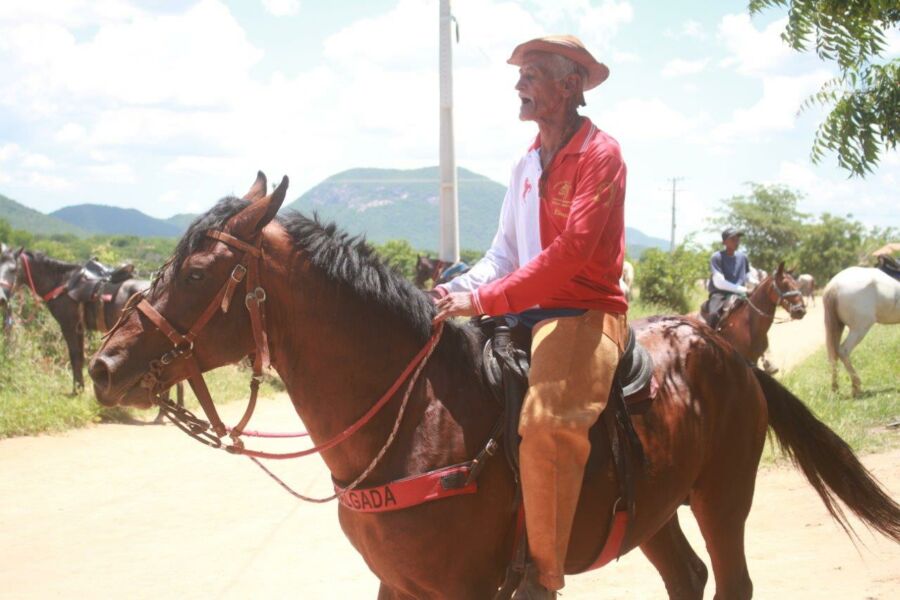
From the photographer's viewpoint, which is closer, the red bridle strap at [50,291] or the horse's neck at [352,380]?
the horse's neck at [352,380]

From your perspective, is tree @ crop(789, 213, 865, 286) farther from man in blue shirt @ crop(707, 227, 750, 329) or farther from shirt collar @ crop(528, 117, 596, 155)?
shirt collar @ crop(528, 117, 596, 155)

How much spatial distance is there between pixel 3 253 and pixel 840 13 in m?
11.0

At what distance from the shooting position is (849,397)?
10.9 metres

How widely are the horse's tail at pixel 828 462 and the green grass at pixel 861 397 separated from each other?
3.88m

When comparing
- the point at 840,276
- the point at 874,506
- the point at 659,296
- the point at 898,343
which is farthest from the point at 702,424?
the point at 659,296

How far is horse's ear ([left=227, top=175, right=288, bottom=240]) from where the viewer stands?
2.74 metres

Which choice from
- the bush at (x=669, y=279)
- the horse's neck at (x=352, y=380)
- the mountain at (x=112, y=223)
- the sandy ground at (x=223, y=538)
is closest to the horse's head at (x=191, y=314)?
the horse's neck at (x=352, y=380)

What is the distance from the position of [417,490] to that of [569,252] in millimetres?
955

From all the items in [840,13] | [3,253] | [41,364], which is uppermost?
[840,13]

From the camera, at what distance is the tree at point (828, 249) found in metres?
46.2

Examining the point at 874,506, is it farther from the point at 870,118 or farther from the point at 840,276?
the point at 840,276

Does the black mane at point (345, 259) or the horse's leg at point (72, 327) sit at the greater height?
the black mane at point (345, 259)

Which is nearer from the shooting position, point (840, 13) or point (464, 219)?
point (840, 13)

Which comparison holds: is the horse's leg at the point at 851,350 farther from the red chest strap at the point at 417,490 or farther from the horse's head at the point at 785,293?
the red chest strap at the point at 417,490
